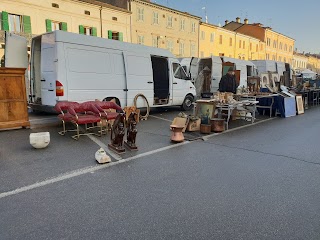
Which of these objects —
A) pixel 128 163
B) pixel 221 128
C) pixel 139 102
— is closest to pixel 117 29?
pixel 139 102

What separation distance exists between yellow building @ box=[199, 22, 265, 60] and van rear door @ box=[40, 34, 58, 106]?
32213mm

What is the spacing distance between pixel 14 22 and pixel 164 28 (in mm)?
17126

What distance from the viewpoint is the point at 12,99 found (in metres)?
7.07

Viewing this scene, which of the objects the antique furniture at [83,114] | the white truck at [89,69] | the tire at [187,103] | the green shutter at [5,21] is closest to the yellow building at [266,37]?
the green shutter at [5,21]

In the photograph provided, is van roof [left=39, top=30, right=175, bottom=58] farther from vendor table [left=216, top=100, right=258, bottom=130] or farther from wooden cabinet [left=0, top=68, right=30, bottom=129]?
vendor table [left=216, top=100, right=258, bottom=130]

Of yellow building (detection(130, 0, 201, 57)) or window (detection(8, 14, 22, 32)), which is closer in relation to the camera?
window (detection(8, 14, 22, 32))

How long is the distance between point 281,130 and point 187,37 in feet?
96.1

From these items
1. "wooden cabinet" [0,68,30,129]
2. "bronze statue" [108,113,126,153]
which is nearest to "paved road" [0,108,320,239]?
"bronze statue" [108,113,126,153]

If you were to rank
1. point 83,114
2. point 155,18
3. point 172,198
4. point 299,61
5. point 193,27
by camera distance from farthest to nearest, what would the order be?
point 299,61 < point 193,27 < point 155,18 < point 83,114 < point 172,198

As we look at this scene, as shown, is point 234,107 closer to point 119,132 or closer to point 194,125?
point 194,125

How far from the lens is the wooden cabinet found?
692cm

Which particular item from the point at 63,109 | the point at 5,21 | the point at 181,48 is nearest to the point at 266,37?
the point at 181,48

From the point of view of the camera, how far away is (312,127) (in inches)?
339

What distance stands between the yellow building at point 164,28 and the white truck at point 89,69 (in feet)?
64.1
